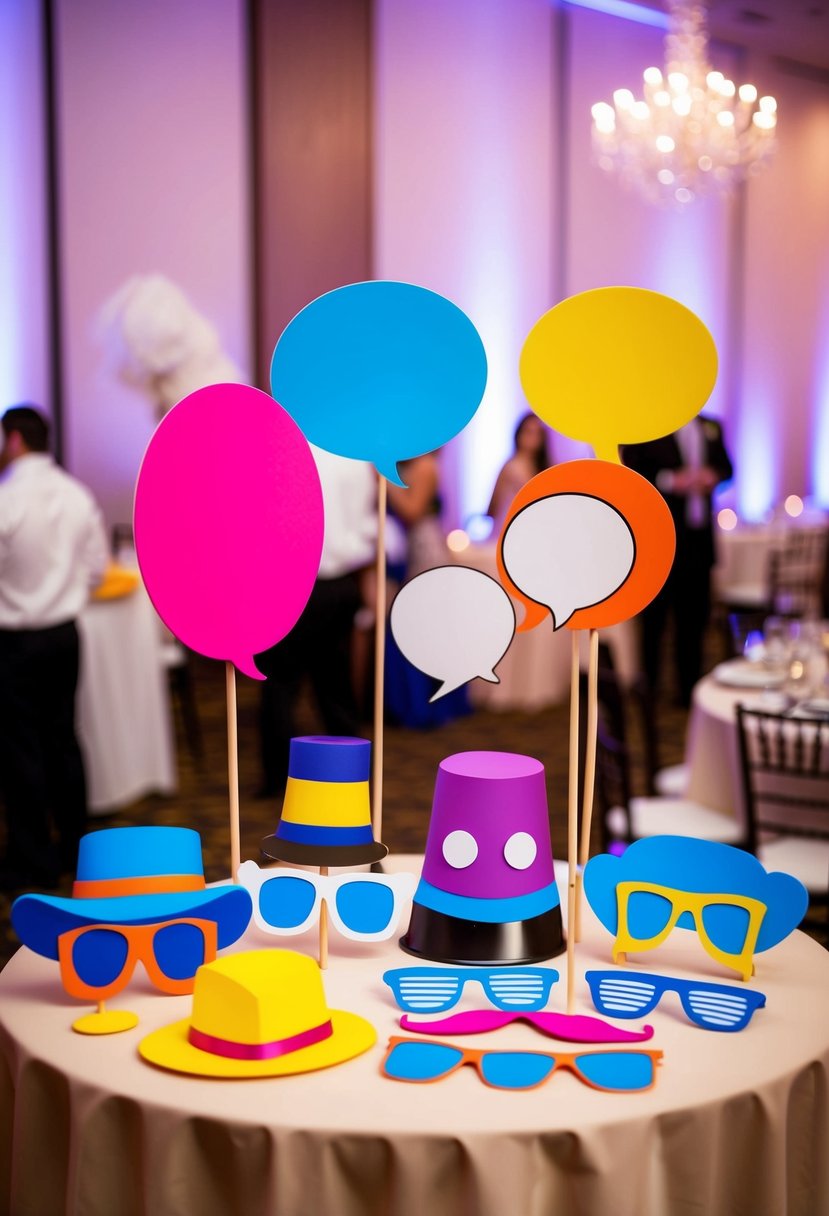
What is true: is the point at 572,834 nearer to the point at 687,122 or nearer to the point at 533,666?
the point at 533,666

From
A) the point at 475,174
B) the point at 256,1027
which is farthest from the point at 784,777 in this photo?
the point at 475,174

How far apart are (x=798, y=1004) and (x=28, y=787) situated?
282 cm

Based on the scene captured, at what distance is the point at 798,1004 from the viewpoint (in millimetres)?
1503

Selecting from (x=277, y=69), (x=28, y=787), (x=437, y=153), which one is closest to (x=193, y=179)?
(x=277, y=69)

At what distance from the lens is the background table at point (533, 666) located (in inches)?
250

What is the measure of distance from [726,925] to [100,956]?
717mm

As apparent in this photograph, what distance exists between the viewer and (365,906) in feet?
5.17

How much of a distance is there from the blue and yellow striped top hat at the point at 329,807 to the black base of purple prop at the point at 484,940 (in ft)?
0.39

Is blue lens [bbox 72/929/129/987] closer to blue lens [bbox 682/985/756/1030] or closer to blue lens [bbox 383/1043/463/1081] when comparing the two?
blue lens [bbox 383/1043/463/1081]

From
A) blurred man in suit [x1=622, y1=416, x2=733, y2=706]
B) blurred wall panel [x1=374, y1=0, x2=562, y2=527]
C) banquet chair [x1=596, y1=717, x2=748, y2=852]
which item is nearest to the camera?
banquet chair [x1=596, y1=717, x2=748, y2=852]

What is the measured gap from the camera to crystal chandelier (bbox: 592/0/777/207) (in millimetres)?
6562

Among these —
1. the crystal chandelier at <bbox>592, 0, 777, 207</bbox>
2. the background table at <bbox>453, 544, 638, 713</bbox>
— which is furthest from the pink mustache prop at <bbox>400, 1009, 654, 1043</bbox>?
the crystal chandelier at <bbox>592, 0, 777, 207</bbox>

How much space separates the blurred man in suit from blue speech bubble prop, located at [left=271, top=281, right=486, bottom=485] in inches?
182

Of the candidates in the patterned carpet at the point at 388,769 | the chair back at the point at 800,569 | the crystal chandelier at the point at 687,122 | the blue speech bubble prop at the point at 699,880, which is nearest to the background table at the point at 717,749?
the patterned carpet at the point at 388,769
